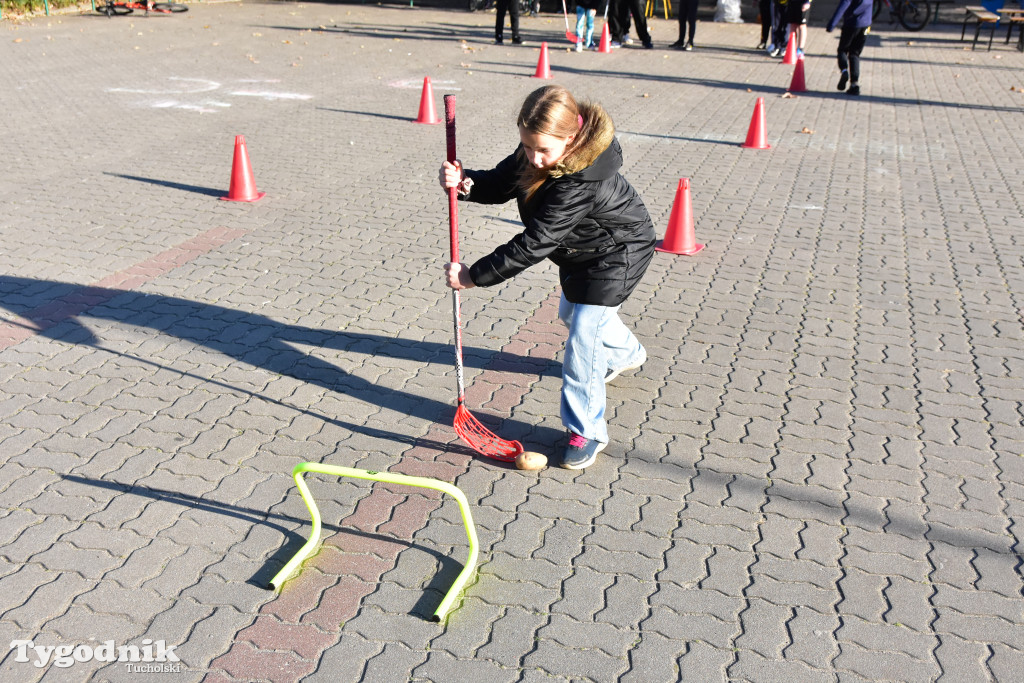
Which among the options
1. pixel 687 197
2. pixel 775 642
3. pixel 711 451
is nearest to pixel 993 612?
pixel 775 642

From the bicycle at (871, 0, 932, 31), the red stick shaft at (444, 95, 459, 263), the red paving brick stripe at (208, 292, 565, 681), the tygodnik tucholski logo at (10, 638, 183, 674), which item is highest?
the red stick shaft at (444, 95, 459, 263)

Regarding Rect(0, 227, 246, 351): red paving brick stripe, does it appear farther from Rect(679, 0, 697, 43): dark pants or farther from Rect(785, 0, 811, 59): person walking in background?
Rect(679, 0, 697, 43): dark pants

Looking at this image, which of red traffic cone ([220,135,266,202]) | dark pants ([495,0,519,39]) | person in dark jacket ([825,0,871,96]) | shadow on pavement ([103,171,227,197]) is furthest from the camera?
dark pants ([495,0,519,39])

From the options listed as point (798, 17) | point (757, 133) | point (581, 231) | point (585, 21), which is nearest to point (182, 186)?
point (581, 231)

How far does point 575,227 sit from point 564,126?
1.65 ft

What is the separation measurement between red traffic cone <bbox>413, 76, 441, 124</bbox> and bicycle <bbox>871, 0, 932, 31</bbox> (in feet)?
45.9

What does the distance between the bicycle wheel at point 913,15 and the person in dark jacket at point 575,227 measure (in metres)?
20.0

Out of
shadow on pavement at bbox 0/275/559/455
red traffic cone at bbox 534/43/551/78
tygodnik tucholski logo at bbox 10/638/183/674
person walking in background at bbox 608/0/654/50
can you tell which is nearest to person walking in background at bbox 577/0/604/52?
person walking in background at bbox 608/0/654/50

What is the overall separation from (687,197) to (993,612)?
426cm

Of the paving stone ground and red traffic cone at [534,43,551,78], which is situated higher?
red traffic cone at [534,43,551,78]

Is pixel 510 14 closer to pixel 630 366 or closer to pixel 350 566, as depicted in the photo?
pixel 630 366

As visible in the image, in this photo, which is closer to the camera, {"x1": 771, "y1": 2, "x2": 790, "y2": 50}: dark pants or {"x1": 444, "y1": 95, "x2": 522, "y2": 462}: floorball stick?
{"x1": 444, "y1": 95, "x2": 522, "y2": 462}: floorball stick

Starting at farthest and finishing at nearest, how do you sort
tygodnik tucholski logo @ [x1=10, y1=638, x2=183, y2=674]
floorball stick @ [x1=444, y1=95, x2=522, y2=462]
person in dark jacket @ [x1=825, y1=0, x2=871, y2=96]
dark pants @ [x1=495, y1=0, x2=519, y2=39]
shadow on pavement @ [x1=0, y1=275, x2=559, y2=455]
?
1. dark pants @ [x1=495, y1=0, x2=519, y2=39]
2. person in dark jacket @ [x1=825, y1=0, x2=871, y2=96]
3. shadow on pavement @ [x1=0, y1=275, x2=559, y2=455]
4. floorball stick @ [x1=444, y1=95, x2=522, y2=462]
5. tygodnik tucholski logo @ [x1=10, y1=638, x2=183, y2=674]

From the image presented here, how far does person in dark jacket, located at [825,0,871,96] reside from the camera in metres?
12.8
